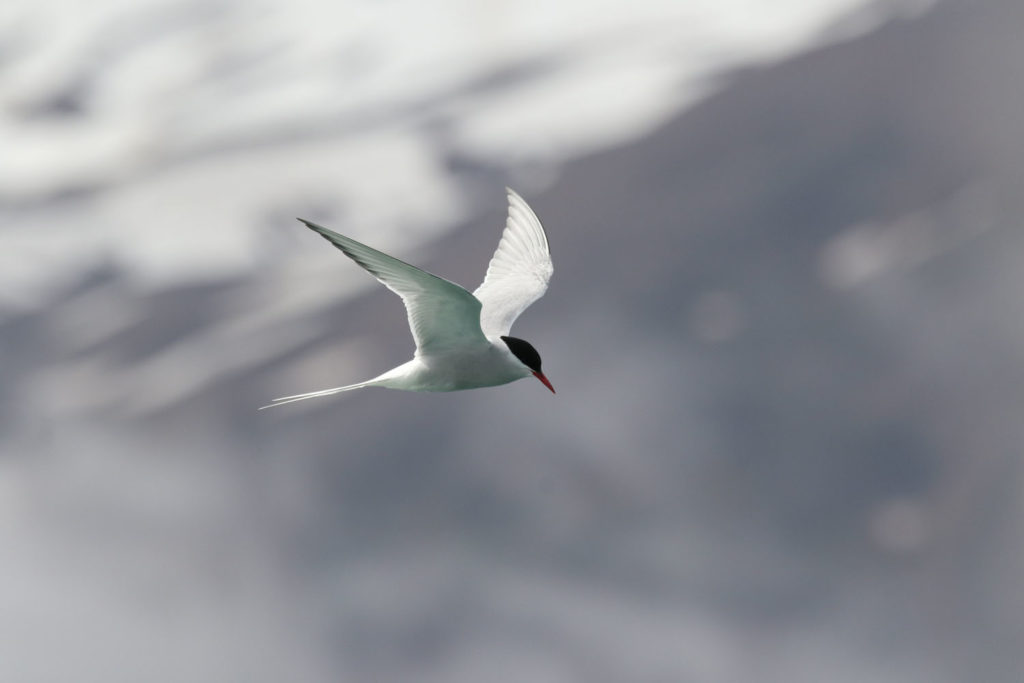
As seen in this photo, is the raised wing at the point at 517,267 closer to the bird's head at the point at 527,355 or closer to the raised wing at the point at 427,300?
the bird's head at the point at 527,355

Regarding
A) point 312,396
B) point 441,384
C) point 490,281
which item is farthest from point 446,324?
point 490,281

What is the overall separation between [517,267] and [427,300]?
3.40m

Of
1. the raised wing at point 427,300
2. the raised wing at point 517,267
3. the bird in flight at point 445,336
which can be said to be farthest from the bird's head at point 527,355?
the raised wing at point 517,267

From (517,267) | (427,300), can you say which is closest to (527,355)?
(427,300)

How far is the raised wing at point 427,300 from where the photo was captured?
7703mm

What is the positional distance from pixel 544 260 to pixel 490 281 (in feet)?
2.20

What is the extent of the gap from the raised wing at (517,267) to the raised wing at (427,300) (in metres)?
1.98

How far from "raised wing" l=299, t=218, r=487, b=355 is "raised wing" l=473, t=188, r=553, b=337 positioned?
6.49ft

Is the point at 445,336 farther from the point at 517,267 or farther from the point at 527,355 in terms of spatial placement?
the point at 517,267

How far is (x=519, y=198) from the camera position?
451 inches

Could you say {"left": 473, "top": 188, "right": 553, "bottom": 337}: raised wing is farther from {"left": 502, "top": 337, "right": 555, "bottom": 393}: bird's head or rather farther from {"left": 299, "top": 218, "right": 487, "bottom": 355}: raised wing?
{"left": 299, "top": 218, "right": 487, "bottom": 355}: raised wing

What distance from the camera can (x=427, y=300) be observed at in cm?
857

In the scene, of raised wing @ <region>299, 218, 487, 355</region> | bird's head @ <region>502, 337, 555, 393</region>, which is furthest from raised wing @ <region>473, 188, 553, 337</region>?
raised wing @ <region>299, 218, 487, 355</region>

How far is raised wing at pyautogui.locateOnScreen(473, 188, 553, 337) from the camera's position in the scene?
11188mm
